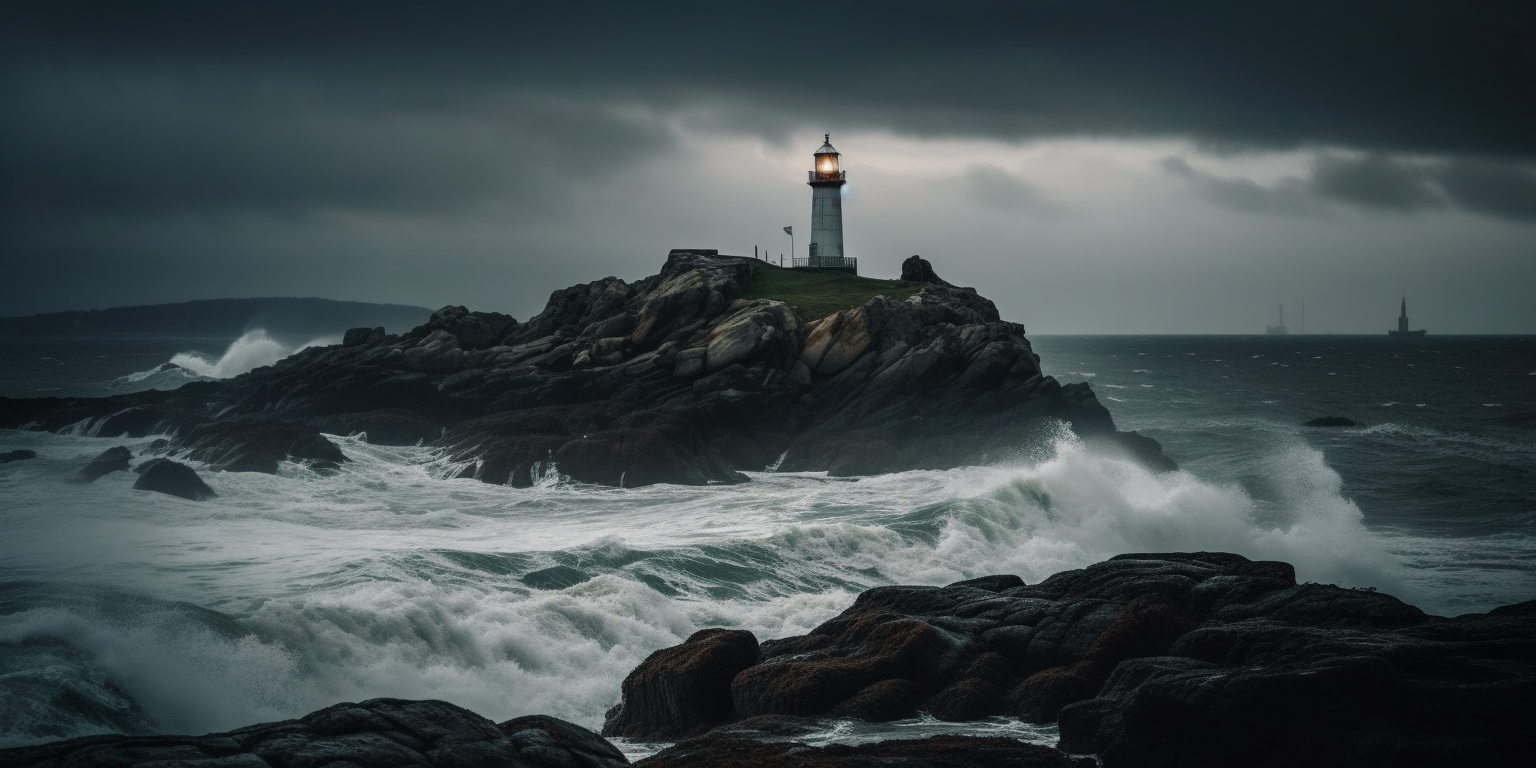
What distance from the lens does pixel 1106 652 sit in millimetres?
14945

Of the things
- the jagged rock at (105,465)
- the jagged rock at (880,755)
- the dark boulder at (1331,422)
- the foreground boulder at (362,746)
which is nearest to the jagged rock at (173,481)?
the jagged rock at (105,465)

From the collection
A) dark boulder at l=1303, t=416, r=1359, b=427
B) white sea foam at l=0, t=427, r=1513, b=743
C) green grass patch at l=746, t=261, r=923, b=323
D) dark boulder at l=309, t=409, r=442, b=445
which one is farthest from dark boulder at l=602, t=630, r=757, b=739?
dark boulder at l=1303, t=416, r=1359, b=427

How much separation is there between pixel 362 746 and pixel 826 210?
6454cm

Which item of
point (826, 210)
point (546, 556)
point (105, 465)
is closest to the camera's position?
point (546, 556)

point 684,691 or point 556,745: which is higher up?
point 556,745

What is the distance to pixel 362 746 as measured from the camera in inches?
389

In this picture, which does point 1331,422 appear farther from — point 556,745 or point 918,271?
point 556,745

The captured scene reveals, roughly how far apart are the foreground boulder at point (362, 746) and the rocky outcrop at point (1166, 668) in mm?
4301

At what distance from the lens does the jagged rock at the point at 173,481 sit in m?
33.5

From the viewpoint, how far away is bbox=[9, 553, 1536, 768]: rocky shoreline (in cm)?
1016

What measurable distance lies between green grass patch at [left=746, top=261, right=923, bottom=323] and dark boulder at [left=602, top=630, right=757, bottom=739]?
3587 cm

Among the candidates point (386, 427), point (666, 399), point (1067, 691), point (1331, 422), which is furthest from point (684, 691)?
point (1331, 422)

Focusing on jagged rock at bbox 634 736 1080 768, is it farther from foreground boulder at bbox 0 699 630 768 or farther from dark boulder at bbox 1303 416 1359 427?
dark boulder at bbox 1303 416 1359 427

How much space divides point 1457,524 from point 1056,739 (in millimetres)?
27462
